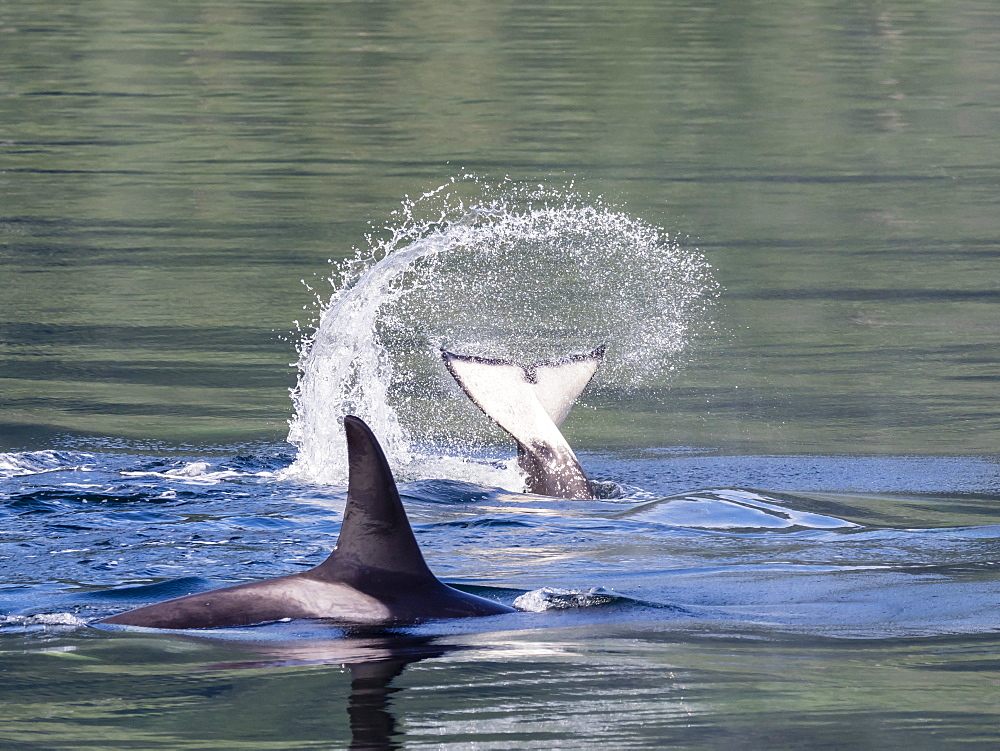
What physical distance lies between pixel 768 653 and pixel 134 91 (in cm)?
3212

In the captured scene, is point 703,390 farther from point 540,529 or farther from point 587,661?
point 587,661

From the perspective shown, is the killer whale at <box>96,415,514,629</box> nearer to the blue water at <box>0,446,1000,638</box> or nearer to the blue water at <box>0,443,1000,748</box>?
the blue water at <box>0,443,1000,748</box>

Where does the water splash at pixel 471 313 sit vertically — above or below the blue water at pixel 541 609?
above

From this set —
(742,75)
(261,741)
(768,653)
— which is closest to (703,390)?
(768,653)

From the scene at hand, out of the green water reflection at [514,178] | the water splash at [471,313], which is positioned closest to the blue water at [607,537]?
the water splash at [471,313]

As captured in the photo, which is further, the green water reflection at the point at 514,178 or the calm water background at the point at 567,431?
the green water reflection at the point at 514,178

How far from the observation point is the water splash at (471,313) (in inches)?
508

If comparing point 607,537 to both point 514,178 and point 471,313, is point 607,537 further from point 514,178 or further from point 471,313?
point 514,178

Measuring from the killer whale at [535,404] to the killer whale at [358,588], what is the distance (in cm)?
363

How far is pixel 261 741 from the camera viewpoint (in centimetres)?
648

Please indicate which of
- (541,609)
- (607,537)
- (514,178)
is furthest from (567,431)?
(514,178)

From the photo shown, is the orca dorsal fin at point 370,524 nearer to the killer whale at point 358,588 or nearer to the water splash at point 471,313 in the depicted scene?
the killer whale at point 358,588

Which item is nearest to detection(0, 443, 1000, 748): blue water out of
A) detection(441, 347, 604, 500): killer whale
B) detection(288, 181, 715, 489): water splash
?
detection(441, 347, 604, 500): killer whale

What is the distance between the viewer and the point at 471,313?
61.3ft
